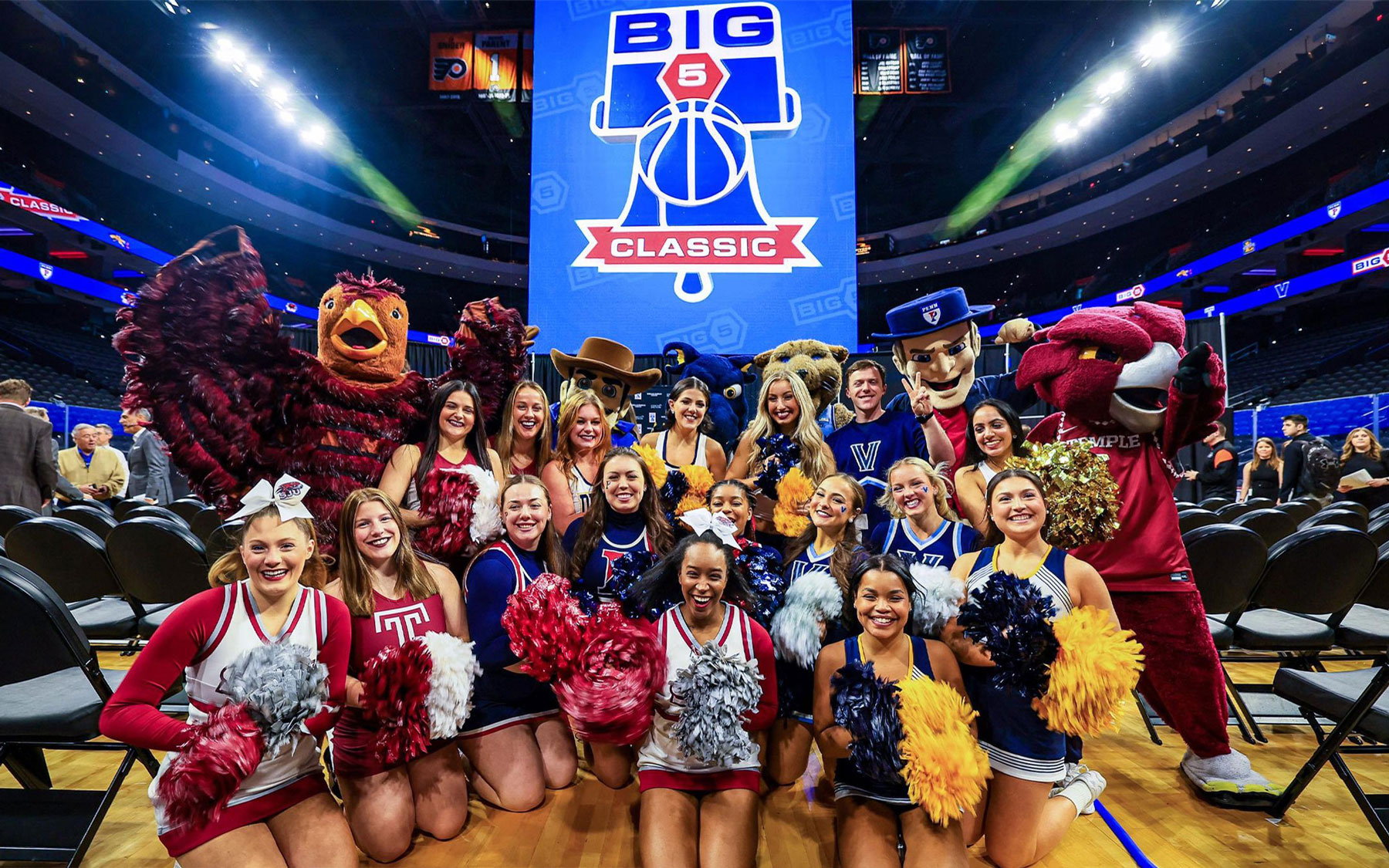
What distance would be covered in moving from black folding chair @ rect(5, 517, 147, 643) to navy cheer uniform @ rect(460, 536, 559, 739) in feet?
6.19

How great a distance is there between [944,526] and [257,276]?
8.83ft

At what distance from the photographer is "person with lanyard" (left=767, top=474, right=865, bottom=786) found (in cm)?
234

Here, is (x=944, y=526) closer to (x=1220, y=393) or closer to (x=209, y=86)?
(x=1220, y=393)

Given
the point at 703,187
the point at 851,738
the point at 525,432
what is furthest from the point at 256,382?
the point at 703,187

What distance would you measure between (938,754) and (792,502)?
1229 mm

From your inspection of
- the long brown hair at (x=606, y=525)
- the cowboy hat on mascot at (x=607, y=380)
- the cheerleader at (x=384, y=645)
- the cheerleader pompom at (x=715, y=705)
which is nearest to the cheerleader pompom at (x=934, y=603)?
the cheerleader pompom at (x=715, y=705)

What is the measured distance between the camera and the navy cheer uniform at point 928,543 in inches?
93.7

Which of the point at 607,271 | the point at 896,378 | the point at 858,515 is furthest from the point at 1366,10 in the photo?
the point at 858,515

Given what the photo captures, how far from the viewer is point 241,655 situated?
173 centimetres

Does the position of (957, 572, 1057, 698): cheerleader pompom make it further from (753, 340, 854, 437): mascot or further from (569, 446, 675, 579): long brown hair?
(753, 340, 854, 437): mascot

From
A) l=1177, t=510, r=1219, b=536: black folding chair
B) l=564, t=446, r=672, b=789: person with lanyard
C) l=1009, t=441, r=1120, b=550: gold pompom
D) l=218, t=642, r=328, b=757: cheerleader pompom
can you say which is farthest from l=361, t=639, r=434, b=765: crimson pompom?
l=1177, t=510, r=1219, b=536: black folding chair

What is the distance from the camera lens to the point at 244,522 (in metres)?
1.82

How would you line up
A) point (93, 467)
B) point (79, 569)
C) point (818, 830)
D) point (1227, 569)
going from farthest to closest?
point (93, 467)
point (79, 569)
point (1227, 569)
point (818, 830)

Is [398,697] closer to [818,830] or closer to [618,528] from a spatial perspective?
[618,528]
